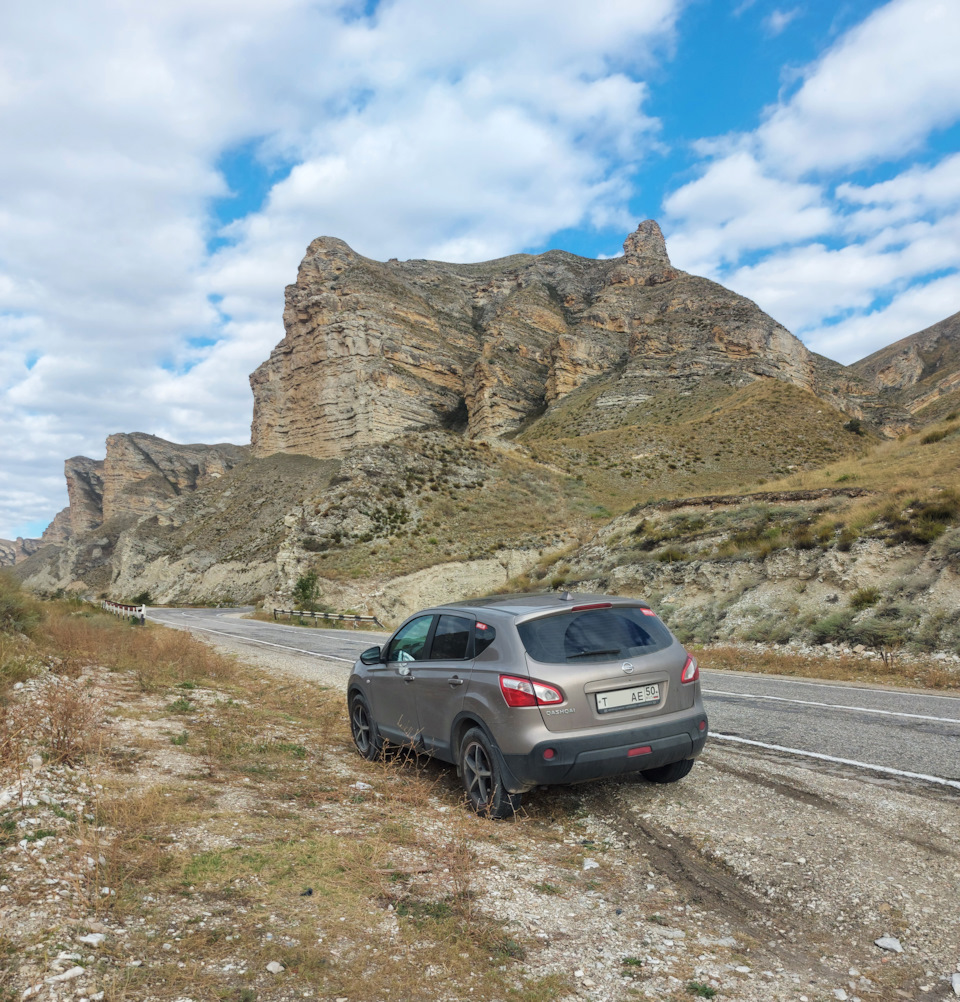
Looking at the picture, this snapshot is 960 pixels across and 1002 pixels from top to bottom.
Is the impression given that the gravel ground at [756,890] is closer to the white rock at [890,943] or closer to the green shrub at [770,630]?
the white rock at [890,943]

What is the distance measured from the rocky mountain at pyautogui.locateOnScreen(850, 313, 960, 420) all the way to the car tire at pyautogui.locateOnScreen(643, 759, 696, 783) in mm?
104546

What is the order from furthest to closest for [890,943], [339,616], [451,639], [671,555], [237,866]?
1. [339,616]
2. [671,555]
3. [451,639]
4. [237,866]
5. [890,943]

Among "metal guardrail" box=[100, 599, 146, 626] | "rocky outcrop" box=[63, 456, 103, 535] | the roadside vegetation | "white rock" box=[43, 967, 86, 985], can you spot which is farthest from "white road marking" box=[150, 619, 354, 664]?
"rocky outcrop" box=[63, 456, 103, 535]

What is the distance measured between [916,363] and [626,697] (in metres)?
130

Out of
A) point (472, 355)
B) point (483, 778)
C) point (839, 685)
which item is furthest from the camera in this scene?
point (472, 355)

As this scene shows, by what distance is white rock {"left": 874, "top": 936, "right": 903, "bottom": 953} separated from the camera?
Result: 3010 mm

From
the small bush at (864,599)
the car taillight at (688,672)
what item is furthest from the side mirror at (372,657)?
the small bush at (864,599)

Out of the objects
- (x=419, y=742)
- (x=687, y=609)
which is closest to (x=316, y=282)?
(x=687, y=609)

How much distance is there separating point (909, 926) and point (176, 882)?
12.7 feet

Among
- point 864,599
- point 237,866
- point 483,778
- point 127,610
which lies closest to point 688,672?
point 483,778

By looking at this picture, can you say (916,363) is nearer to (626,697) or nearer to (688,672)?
(688,672)

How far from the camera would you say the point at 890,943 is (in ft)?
10.00

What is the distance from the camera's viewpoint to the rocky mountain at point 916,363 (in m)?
96.0

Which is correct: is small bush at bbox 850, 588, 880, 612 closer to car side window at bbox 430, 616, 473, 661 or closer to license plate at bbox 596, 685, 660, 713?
license plate at bbox 596, 685, 660, 713
